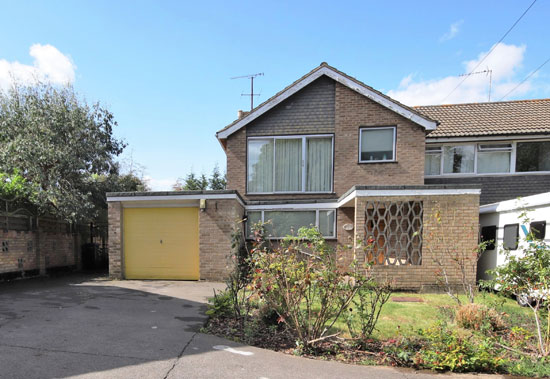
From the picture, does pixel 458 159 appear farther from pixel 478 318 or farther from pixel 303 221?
pixel 478 318

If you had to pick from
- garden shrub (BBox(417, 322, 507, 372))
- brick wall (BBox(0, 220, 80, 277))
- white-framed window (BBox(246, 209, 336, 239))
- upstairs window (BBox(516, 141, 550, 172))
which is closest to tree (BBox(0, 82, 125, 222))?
brick wall (BBox(0, 220, 80, 277))

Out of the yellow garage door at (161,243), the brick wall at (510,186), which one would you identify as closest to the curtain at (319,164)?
the yellow garage door at (161,243)

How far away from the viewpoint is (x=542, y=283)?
160 inches

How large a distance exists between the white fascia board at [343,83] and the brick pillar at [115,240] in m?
4.35

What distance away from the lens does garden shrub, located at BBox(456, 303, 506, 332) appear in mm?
4930

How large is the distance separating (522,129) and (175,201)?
12.6m

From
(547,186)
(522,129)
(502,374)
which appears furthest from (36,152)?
(547,186)

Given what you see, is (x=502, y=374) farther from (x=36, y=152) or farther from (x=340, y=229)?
(x=36, y=152)

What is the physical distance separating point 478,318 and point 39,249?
1280 centimetres

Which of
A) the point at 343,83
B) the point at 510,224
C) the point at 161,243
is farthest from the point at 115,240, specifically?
the point at 510,224

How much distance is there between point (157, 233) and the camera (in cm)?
938

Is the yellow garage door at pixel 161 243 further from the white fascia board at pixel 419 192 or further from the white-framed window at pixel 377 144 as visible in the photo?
the white-framed window at pixel 377 144

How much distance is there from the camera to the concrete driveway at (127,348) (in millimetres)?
3303

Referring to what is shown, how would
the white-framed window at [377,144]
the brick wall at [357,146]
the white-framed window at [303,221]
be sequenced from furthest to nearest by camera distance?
the white-framed window at [377,144]
the brick wall at [357,146]
the white-framed window at [303,221]
